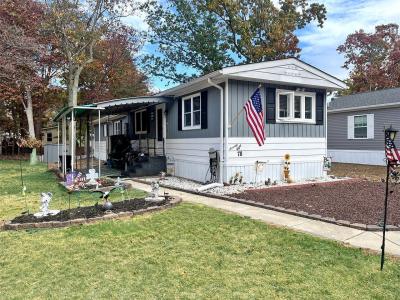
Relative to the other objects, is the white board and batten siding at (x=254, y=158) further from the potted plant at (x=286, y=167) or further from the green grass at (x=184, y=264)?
the green grass at (x=184, y=264)

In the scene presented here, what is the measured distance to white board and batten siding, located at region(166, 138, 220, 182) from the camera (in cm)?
1030

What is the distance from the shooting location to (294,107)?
35.1 feet

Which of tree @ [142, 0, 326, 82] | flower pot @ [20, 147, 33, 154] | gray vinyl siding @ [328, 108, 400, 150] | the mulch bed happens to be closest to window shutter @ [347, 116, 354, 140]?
gray vinyl siding @ [328, 108, 400, 150]

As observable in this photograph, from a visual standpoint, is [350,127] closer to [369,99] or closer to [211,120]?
[369,99]

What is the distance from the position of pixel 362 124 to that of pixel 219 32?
38.1 ft

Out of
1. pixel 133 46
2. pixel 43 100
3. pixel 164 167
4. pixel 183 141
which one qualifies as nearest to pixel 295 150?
pixel 183 141

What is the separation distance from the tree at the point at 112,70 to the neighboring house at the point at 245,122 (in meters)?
15.0

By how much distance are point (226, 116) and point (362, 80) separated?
85.4 feet

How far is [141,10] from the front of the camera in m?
23.5

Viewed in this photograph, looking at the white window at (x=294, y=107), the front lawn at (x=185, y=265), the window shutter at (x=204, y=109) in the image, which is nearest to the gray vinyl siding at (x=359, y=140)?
the white window at (x=294, y=107)

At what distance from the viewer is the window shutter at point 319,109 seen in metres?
11.2

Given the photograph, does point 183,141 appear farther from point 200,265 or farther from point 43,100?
point 43,100

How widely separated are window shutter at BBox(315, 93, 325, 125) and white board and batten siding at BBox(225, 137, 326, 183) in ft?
2.03

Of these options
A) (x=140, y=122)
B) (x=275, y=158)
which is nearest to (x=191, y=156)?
(x=275, y=158)
